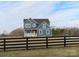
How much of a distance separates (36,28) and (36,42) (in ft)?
1.11

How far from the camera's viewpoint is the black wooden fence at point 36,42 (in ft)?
8.86

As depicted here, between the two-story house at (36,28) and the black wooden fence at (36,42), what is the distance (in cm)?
12

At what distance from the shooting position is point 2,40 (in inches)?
107

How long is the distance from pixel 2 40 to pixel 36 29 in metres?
0.80

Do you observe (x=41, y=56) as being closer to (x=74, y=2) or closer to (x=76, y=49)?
(x=76, y=49)

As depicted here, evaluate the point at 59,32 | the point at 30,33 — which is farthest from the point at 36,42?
the point at 59,32

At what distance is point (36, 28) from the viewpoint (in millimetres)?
2580

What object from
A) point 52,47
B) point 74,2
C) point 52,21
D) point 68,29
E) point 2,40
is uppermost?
point 74,2

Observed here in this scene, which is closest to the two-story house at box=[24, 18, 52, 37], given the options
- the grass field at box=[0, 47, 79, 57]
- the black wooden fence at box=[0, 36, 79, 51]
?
the black wooden fence at box=[0, 36, 79, 51]

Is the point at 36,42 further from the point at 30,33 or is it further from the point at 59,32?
the point at 59,32

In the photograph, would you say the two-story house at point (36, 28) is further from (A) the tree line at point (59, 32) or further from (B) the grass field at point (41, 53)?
(B) the grass field at point (41, 53)

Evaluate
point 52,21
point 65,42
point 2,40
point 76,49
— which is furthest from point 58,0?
point 2,40

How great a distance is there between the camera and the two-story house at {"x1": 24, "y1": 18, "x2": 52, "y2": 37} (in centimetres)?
258

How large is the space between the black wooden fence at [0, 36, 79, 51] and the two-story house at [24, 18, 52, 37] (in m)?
0.12
